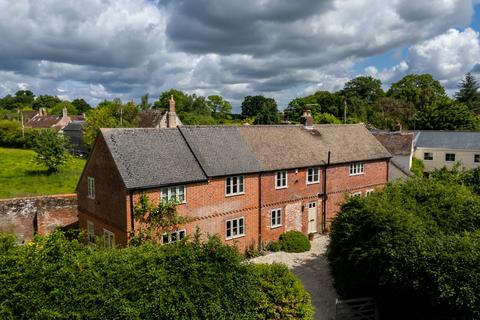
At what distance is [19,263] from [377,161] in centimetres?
2842

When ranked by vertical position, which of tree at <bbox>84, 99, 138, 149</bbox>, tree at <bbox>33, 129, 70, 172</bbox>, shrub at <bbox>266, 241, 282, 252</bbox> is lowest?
shrub at <bbox>266, 241, 282, 252</bbox>

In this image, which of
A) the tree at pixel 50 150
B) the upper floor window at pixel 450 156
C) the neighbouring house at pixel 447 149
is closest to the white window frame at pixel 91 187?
the tree at pixel 50 150

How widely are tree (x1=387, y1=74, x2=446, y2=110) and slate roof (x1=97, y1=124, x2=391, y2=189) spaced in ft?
230

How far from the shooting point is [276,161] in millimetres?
25812

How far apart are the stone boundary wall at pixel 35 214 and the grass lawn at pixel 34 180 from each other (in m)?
7.98

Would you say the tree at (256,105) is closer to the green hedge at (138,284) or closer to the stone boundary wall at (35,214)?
the stone boundary wall at (35,214)

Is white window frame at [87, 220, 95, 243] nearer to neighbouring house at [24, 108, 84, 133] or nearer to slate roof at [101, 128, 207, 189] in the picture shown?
slate roof at [101, 128, 207, 189]

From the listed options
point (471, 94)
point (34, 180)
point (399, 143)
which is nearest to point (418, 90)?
point (471, 94)

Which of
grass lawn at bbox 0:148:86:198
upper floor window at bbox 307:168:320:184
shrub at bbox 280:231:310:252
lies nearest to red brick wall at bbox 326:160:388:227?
upper floor window at bbox 307:168:320:184

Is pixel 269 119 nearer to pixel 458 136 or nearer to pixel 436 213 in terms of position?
pixel 458 136

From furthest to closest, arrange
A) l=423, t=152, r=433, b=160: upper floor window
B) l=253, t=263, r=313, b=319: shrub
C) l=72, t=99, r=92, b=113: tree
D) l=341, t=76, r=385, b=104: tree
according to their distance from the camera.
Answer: l=72, t=99, r=92, b=113: tree < l=341, t=76, r=385, b=104: tree < l=423, t=152, r=433, b=160: upper floor window < l=253, t=263, r=313, b=319: shrub

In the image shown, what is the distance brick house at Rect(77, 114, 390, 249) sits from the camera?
20.8 m

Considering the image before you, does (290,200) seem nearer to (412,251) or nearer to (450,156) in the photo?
(412,251)

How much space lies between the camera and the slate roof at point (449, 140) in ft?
162
